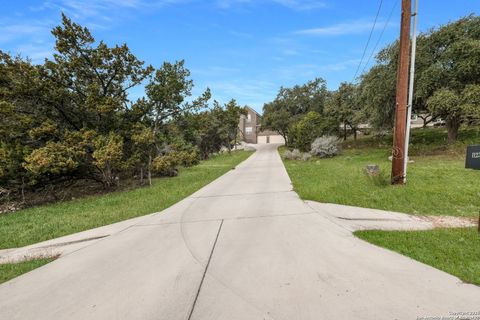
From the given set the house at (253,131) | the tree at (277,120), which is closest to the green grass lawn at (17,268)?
the tree at (277,120)

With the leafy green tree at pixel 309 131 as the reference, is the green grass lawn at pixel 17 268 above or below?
below

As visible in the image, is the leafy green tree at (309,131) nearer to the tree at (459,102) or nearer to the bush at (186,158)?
the tree at (459,102)

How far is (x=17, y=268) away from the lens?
4578 millimetres

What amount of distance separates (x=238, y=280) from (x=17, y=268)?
3.92 meters

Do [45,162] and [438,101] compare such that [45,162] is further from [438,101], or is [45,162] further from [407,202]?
[438,101]

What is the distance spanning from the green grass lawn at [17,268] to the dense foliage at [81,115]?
759 centimetres

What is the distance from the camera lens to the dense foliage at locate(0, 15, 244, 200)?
12023 millimetres

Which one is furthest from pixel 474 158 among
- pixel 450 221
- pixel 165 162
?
pixel 165 162

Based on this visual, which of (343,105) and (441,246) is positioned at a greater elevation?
(343,105)

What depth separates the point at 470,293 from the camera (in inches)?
119

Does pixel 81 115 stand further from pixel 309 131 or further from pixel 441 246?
pixel 309 131

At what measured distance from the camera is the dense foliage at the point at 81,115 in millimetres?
12023

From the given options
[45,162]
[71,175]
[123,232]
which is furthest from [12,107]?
[123,232]

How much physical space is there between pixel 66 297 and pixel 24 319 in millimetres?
458
